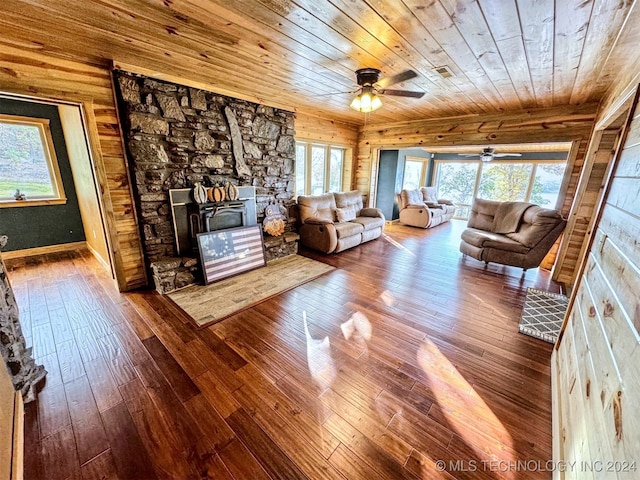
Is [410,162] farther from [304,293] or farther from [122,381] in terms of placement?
[122,381]

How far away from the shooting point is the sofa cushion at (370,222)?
5082mm

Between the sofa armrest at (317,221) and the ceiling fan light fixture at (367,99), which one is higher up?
the ceiling fan light fixture at (367,99)

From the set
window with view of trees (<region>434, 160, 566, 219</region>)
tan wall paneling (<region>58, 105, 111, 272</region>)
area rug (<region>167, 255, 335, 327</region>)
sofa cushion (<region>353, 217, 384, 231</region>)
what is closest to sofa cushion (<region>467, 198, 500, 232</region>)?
sofa cushion (<region>353, 217, 384, 231</region>)

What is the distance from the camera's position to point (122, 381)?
1.80m

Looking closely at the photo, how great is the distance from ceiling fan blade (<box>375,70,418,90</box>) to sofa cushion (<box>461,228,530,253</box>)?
274 centimetres

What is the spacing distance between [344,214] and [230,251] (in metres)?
2.41

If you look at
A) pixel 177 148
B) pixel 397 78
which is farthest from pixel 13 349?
pixel 397 78

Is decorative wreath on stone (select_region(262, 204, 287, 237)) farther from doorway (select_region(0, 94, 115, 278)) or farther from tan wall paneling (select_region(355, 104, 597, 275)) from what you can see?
tan wall paneling (select_region(355, 104, 597, 275))

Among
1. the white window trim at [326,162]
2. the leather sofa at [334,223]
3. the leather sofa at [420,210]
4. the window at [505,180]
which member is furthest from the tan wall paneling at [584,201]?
the window at [505,180]

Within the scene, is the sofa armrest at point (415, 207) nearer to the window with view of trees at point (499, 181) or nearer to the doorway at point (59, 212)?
the window with view of trees at point (499, 181)

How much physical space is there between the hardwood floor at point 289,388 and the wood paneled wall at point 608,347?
372mm

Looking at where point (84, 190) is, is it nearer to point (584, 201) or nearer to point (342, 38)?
point (342, 38)

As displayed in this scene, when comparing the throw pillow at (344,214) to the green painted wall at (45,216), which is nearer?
the green painted wall at (45,216)

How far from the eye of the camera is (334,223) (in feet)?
15.8
